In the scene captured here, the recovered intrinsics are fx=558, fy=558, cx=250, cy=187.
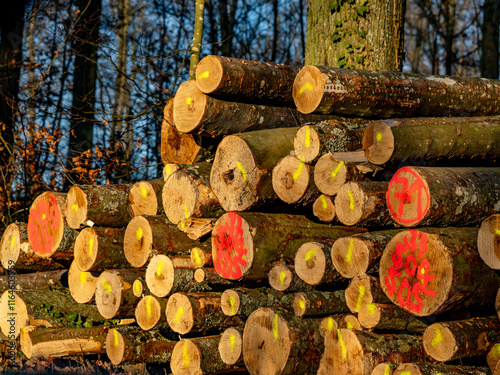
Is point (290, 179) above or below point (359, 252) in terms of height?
above

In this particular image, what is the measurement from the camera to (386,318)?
3750 millimetres

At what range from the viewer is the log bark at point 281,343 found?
406 centimetres

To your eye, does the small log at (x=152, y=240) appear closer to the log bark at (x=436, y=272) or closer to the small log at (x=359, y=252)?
the small log at (x=359, y=252)

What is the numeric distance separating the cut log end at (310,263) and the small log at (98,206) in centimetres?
207

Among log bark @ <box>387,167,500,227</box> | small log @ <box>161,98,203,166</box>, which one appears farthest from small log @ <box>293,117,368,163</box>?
small log @ <box>161,98,203,166</box>

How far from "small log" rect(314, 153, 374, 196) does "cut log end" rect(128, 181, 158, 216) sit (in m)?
1.80

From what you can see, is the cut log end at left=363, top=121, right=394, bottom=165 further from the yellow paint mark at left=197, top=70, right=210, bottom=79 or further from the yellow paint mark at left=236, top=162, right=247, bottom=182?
the yellow paint mark at left=197, top=70, right=210, bottom=79

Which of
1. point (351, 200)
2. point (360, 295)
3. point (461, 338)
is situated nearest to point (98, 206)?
point (351, 200)

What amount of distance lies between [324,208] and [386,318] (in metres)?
0.90

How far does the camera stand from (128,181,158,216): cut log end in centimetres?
522

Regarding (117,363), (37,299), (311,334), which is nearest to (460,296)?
(311,334)

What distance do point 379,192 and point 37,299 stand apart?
158 inches

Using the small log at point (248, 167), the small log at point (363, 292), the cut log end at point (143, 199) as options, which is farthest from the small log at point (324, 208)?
the cut log end at point (143, 199)

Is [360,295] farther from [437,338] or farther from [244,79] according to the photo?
[244,79]
